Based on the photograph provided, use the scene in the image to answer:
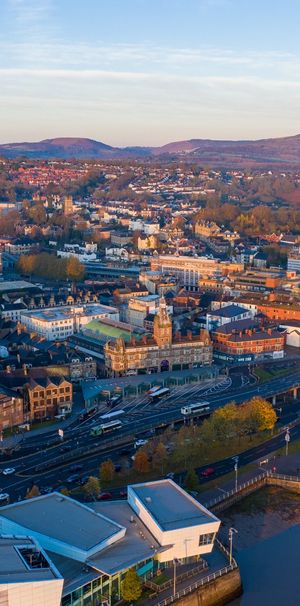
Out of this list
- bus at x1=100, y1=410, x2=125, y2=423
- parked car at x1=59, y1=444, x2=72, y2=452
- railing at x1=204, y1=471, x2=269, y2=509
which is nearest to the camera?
railing at x1=204, y1=471, x2=269, y2=509

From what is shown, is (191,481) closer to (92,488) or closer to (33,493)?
(92,488)

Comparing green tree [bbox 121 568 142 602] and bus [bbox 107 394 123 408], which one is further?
bus [bbox 107 394 123 408]

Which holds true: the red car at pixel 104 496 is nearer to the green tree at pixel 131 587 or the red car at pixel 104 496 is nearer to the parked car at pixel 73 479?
the parked car at pixel 73 479

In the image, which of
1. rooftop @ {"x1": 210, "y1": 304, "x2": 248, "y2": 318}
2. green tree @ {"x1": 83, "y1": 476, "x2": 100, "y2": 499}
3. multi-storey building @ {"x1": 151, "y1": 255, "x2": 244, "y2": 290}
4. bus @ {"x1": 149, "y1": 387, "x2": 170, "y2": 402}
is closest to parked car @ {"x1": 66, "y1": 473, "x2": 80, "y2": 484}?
green tree @ {"x1": 83, "y1": 476, "x2": 100, "y2": 499}

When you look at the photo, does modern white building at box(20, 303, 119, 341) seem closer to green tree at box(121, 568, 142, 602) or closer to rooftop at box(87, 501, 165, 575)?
rooftop at box(87, 501, 165, 575)

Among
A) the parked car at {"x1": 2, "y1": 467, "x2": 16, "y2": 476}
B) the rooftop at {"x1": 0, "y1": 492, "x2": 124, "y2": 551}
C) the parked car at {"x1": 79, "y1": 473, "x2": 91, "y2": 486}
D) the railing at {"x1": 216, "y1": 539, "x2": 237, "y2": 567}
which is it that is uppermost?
the rooftop at {"x1": 0, "y1": 492, "x2": 124, "y2": 551}

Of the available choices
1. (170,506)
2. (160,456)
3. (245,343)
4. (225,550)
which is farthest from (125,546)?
(245,343)

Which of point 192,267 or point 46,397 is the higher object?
point 192,267
